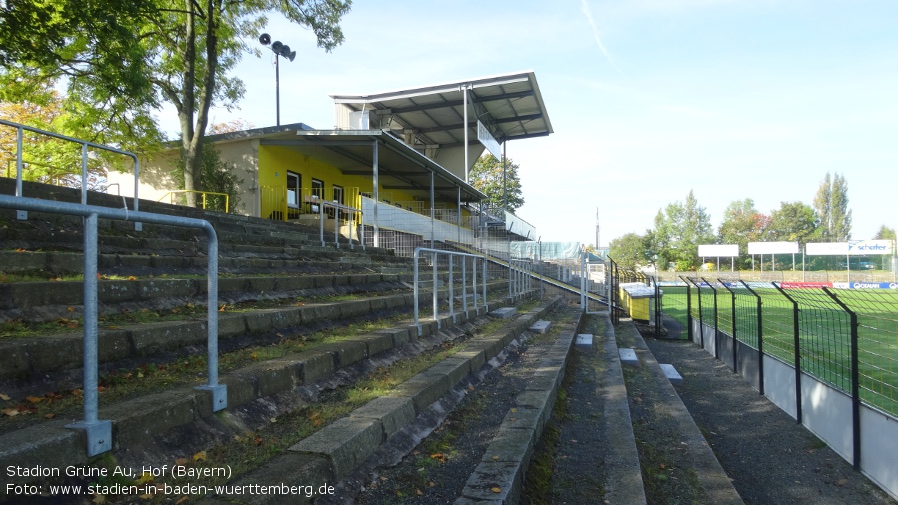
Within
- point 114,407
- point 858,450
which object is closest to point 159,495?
point 114,407

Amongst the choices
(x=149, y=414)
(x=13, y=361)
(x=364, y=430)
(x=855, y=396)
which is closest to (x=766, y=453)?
(x=855, y=396)

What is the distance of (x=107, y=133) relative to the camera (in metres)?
16.9

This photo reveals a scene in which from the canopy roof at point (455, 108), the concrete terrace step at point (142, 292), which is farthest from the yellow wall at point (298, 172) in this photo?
the concrete terrace step at point (142, 292)

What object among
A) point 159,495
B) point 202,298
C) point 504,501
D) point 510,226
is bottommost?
point 504,501

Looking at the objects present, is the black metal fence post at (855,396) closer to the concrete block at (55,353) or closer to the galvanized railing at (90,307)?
the galvanized railing at (90,307)

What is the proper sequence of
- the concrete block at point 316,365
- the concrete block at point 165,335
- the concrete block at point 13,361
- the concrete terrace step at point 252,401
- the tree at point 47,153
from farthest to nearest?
the tree at point 47,153 < the concrete block at point 316,365 < the concrete block at point 165,335 < the concrete block at point 13,361 < the concrete terrace step at point 252,401

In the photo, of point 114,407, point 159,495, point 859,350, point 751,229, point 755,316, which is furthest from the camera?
point 751,229

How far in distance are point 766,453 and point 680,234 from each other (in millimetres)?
74708

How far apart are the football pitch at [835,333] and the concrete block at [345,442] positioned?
4254 millimetres

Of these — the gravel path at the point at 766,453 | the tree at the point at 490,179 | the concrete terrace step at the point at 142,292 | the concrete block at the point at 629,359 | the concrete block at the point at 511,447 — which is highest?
the tree at the point at 490,179

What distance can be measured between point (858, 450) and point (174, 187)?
18.6 m

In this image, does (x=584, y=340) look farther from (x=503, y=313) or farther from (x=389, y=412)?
(x=389, y=412)

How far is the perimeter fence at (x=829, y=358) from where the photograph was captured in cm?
462

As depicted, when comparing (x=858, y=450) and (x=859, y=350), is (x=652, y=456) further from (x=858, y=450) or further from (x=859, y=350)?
(x=859, y=350)
